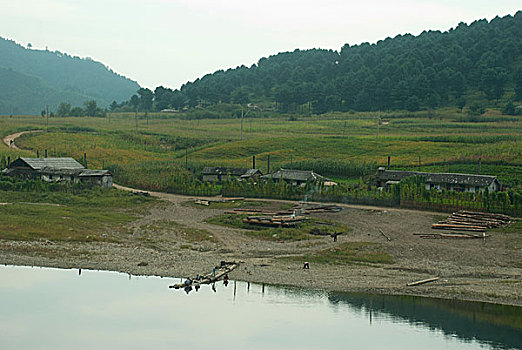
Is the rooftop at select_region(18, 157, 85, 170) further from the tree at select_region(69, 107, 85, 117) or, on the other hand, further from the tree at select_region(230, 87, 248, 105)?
the tree at select_region(230, 87, 248, 105)

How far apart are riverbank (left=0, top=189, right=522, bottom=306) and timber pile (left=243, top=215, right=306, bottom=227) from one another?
1.86m

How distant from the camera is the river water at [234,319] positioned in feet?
89.7

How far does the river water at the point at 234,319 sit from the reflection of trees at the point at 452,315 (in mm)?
42

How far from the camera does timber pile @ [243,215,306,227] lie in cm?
4425

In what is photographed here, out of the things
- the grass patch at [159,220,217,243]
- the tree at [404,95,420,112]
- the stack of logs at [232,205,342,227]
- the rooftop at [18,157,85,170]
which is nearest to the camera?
the grass patch at [159,220,217,243]

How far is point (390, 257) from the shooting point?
123ft

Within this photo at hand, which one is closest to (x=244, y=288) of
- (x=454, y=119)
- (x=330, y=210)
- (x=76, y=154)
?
(x=330, y=210)

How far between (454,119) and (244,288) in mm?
92283

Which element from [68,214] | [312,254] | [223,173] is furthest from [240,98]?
[312,254]

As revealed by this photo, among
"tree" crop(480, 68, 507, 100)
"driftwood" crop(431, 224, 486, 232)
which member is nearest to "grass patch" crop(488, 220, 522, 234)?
"driftwood" crop(431, 224, 486, 232)

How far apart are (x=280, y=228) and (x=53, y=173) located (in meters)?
27.2

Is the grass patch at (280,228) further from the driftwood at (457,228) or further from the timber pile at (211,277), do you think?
the timber pile at (211,277)

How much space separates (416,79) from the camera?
472 feet

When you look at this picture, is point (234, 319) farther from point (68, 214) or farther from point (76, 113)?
point (76, 113)
